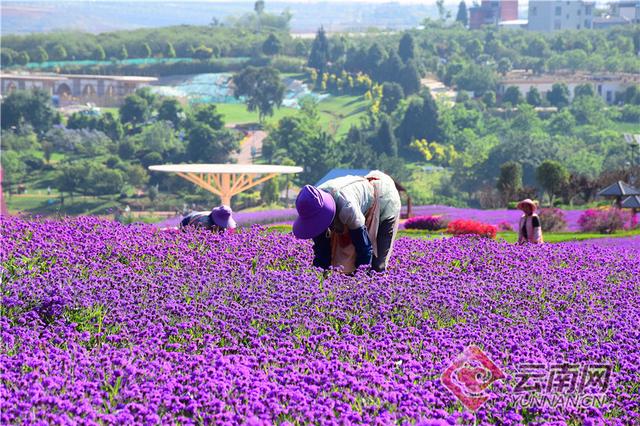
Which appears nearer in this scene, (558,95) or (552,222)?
(552,222)

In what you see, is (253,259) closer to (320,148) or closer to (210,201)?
(210,201)

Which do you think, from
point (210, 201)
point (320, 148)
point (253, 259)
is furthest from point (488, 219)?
point (320, 148)

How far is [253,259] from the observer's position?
12383 millimetres

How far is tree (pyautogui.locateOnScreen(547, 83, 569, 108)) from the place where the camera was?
634 feet

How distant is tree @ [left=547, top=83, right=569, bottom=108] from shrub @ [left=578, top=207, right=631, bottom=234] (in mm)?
166168

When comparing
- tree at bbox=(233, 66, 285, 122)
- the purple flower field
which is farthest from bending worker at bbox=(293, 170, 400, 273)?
tree at bbox=(233, 66, 285, 122)

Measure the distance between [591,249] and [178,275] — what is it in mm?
6758

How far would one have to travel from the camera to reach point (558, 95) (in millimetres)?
193625

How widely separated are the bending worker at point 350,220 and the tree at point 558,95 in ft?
610

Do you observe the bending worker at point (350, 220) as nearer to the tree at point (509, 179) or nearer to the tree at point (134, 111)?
the tree at point (509, 179)

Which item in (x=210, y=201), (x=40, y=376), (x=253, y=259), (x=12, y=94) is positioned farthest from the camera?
(x=12, y=94)

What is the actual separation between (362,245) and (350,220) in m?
0.37

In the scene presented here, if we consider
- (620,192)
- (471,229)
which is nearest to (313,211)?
(471,229)

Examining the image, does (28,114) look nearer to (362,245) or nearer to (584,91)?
(584,91)
